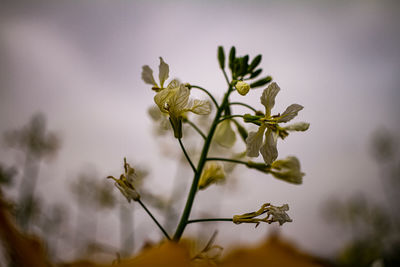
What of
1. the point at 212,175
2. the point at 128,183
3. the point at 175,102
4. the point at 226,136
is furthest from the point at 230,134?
the point at 128,183

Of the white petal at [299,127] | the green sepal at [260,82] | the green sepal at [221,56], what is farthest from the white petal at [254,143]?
the green sepal at [221,56]

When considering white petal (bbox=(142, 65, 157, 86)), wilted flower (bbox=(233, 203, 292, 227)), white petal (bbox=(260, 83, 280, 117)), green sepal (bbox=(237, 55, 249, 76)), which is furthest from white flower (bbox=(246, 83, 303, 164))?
white petal (bbox=(142, 65, 157, 86))

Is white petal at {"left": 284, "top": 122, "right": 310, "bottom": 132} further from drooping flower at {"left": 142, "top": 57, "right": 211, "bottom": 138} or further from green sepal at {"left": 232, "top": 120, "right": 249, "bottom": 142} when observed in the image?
drooping flower at {"left": 142, "top": 57, "right": 211, "bottom": 138}

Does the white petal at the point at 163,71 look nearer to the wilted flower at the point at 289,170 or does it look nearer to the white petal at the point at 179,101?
the white petal at the point at 179,101

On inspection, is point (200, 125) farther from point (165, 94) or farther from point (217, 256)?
point (217, 256)

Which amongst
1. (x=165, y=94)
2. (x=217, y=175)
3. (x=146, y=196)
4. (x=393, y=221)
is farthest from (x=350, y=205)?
(x=165, y=94)

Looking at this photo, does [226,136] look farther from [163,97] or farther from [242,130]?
[163,97]
